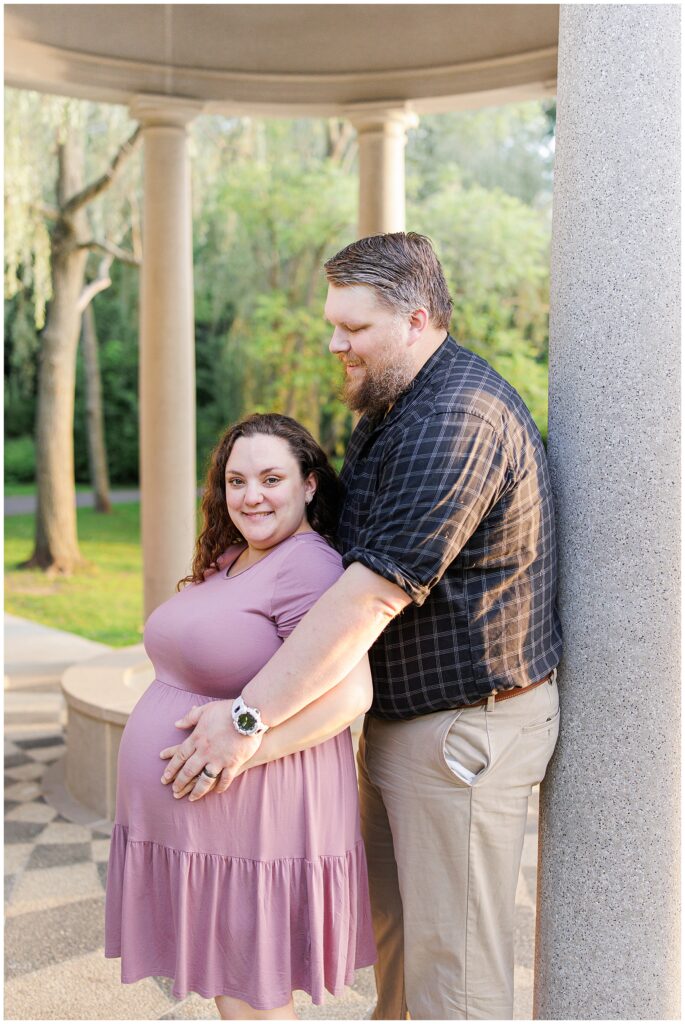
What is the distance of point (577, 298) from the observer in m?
2.67

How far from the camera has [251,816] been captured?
2658 millimetres

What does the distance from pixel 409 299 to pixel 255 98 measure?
6.10 metres

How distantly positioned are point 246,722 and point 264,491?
61 cm

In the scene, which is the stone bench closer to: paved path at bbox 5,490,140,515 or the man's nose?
the man's nose

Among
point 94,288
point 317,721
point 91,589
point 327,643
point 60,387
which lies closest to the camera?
point 327,643

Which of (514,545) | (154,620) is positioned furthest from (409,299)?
(154,620)

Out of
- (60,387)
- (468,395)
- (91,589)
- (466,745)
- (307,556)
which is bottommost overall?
(91,589)

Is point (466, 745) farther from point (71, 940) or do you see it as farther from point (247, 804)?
point (71, 940)

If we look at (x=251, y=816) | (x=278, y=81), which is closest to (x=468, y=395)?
(x=251, y=816)

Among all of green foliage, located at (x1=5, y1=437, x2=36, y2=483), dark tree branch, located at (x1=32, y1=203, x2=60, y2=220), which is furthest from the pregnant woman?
green foliage, located at (x1=5, y1=437, x2=36, y2=483)

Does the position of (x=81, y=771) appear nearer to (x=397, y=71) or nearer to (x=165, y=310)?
(x=165, y=310)

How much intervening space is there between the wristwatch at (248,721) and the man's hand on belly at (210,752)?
0.01 metres

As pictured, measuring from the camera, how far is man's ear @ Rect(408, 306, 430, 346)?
2740 millimetres

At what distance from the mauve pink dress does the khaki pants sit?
0.53ft
